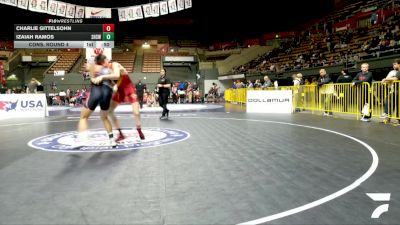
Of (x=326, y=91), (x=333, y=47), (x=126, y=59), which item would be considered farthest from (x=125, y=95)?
(x=126, y=59)

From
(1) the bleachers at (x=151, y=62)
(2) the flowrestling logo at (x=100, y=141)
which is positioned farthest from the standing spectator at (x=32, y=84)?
(1) the bleachers at (x=151, y=62)

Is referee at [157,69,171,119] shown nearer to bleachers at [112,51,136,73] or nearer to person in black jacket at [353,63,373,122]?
person in black jacket at [353,63,373,122]

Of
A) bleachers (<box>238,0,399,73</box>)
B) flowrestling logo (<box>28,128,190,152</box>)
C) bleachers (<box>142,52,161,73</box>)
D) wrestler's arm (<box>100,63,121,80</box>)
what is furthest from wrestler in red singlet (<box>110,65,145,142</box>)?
bleachers (<box>142,52,161,73</box>)

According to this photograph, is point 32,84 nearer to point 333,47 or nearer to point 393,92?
point 393,92

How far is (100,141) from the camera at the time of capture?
20.5 ft

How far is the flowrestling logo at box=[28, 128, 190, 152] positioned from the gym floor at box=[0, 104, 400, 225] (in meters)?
0.13

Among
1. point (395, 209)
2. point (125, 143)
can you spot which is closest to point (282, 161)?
point (395, 209)
